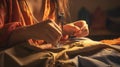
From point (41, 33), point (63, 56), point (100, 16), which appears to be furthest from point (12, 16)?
point (100, 16)

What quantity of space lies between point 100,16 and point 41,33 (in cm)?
108

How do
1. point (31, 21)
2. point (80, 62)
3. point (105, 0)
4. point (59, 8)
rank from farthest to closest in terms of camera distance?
point (105, 0), point (59, 8), point (31, 21), point (80, 62)

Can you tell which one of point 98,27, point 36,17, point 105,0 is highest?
point 36,17

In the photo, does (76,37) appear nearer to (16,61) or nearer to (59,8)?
(59,8)

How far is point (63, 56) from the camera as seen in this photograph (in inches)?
27.1

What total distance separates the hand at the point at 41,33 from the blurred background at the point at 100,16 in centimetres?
96

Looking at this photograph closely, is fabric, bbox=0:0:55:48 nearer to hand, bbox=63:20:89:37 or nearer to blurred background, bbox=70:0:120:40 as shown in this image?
hand, bbox=63:20:89:37

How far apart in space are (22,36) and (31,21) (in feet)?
0.60

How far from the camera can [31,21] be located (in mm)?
938

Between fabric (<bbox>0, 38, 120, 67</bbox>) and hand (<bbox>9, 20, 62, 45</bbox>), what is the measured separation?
0.03 m

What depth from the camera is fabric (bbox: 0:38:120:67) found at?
2.21 feet

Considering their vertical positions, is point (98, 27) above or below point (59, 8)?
below

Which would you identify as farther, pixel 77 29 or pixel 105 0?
pixel 105 0

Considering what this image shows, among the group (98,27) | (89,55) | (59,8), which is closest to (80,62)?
(89,55)
